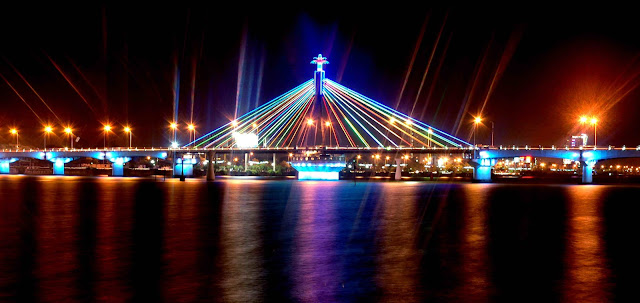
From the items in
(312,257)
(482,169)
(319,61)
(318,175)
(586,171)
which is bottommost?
(318,175)

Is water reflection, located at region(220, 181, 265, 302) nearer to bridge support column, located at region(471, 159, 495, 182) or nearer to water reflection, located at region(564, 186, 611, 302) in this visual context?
water reflection, located at region(564, 186, 611, 302)

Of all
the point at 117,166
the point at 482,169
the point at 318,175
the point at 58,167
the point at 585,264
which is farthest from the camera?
the point at 58,167

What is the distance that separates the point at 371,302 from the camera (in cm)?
1036

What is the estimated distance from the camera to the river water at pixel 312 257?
36.4ft

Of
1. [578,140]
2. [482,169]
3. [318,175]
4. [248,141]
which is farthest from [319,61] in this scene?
[578,140]

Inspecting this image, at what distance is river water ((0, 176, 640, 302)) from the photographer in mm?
11102

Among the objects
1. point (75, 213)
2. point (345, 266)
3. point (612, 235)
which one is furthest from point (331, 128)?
point (345, 266)

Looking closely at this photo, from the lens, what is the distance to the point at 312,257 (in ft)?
50.1

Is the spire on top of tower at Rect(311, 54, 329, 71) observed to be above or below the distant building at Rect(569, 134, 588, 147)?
above

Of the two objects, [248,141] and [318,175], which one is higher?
[248,141]

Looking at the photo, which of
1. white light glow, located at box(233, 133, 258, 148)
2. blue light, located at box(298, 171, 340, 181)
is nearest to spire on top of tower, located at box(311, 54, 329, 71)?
blue light, located at box(298, 171, 340, 181)

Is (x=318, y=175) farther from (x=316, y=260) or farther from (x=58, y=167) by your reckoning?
(x=316, y=260)

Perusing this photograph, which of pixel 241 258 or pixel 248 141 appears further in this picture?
pixel 248 141

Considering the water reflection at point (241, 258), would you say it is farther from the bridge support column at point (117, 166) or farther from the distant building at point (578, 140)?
the distant building at point (578, 140)
